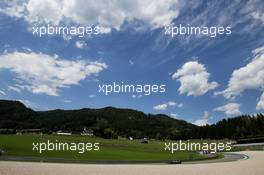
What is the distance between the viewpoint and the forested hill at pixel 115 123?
172ft

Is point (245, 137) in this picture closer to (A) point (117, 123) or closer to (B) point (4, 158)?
(A) point (117, 123)

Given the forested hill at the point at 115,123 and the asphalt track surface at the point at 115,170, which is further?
the forested hill at the point at 115,123

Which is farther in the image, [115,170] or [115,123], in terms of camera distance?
[115,123]

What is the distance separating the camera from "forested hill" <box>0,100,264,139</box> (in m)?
52.5

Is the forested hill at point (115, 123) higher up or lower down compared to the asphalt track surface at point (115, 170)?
higher up

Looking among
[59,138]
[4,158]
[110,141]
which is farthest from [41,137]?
[110,141]

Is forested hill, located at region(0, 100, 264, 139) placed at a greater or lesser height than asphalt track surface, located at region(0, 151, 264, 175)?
greater

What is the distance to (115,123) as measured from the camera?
77.8 m

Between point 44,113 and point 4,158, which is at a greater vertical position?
point 44,113

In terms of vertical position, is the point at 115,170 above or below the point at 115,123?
below

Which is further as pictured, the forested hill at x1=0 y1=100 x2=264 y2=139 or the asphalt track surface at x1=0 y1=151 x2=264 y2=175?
the forested hill at x1=0 y1=100 x2=264 y2=139

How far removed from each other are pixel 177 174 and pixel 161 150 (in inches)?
1865

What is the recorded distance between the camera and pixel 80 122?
6309cm

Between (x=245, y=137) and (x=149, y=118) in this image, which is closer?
(x=149, y=118)
